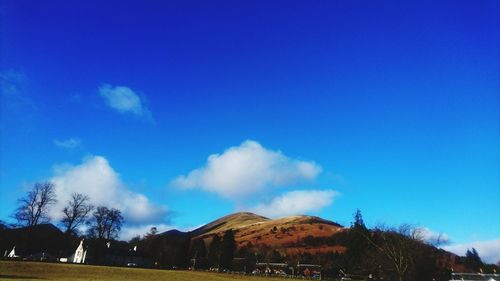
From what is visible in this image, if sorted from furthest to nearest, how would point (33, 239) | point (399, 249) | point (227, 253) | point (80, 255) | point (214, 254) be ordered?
1. point (214, 254)
2. point (80, 255)
3. point (227, 253)
4. point (33, 239)
5. point (399, 249)

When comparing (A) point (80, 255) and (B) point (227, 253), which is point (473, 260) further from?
(A) point (80, 255)

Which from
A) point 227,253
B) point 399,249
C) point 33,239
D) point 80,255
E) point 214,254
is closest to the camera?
point 399,249

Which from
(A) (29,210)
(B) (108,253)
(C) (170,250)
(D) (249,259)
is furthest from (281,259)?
(A) (29,210)

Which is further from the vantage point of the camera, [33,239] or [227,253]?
[227,253]

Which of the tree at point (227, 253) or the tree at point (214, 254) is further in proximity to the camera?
the tree at point (214, 254)

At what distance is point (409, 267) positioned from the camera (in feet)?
254

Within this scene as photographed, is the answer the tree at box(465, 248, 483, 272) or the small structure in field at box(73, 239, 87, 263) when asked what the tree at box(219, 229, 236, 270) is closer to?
the small structure in field at box(73, 239, 87, 263)

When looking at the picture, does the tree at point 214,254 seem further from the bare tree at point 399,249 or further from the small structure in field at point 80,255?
the bare tree at point 399,249

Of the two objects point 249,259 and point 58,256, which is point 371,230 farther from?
point 58,256

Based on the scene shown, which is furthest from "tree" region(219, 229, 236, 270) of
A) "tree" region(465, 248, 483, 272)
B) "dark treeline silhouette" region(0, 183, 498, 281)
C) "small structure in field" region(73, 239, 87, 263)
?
"tree" region(465, 248, 483, 272)

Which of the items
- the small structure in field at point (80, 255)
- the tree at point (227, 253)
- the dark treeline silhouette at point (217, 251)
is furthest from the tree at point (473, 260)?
the small structure in field at point (80, 255)

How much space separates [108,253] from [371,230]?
8806 centimetres

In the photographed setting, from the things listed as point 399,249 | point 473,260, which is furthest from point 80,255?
point 473,260

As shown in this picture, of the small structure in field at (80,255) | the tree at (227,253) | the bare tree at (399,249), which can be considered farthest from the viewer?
the small structure in field at (80,255)
